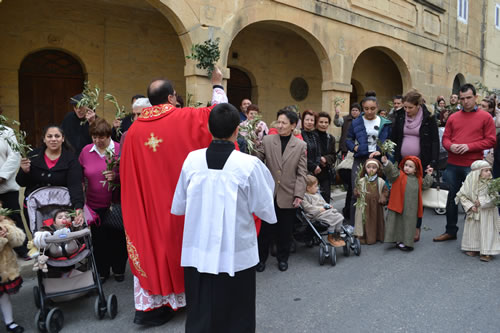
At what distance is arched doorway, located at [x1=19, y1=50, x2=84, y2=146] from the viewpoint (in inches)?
354

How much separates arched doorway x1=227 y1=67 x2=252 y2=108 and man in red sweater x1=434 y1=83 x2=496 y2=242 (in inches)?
295

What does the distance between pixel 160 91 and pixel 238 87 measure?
9.08m

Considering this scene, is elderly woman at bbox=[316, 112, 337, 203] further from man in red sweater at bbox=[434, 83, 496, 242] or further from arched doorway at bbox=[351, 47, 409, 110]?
arched doorway at bbox=[351, 47, 409, 110]

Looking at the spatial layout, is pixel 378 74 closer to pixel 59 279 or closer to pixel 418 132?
pixel 418 132

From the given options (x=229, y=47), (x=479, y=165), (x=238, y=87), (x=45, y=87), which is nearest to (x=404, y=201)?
(x=479, y=165)

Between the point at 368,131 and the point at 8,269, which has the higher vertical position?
the point at 368,131

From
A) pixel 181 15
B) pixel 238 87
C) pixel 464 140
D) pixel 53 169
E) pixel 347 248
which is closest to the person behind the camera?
pixel 53 169

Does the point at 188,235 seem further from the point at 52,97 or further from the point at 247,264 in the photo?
the point at 52,97

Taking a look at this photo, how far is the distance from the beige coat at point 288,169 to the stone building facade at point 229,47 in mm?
3852

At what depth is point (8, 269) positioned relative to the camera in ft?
10.4

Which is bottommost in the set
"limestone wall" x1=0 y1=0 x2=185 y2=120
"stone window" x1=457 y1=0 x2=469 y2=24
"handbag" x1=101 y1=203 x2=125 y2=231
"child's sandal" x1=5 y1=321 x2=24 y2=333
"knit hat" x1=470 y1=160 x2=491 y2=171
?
"child's sandal" x1=5 y1=321 x2=24 y2=333

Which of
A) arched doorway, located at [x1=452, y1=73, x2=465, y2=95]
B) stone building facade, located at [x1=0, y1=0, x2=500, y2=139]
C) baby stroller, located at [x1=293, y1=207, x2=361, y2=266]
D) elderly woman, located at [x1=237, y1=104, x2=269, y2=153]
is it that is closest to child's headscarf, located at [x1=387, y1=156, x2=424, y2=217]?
baby stroller, located at [x1=293, y1=207, x2=361, y2=266]

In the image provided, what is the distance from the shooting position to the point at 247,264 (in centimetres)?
261

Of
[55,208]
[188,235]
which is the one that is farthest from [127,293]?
[188,235]
